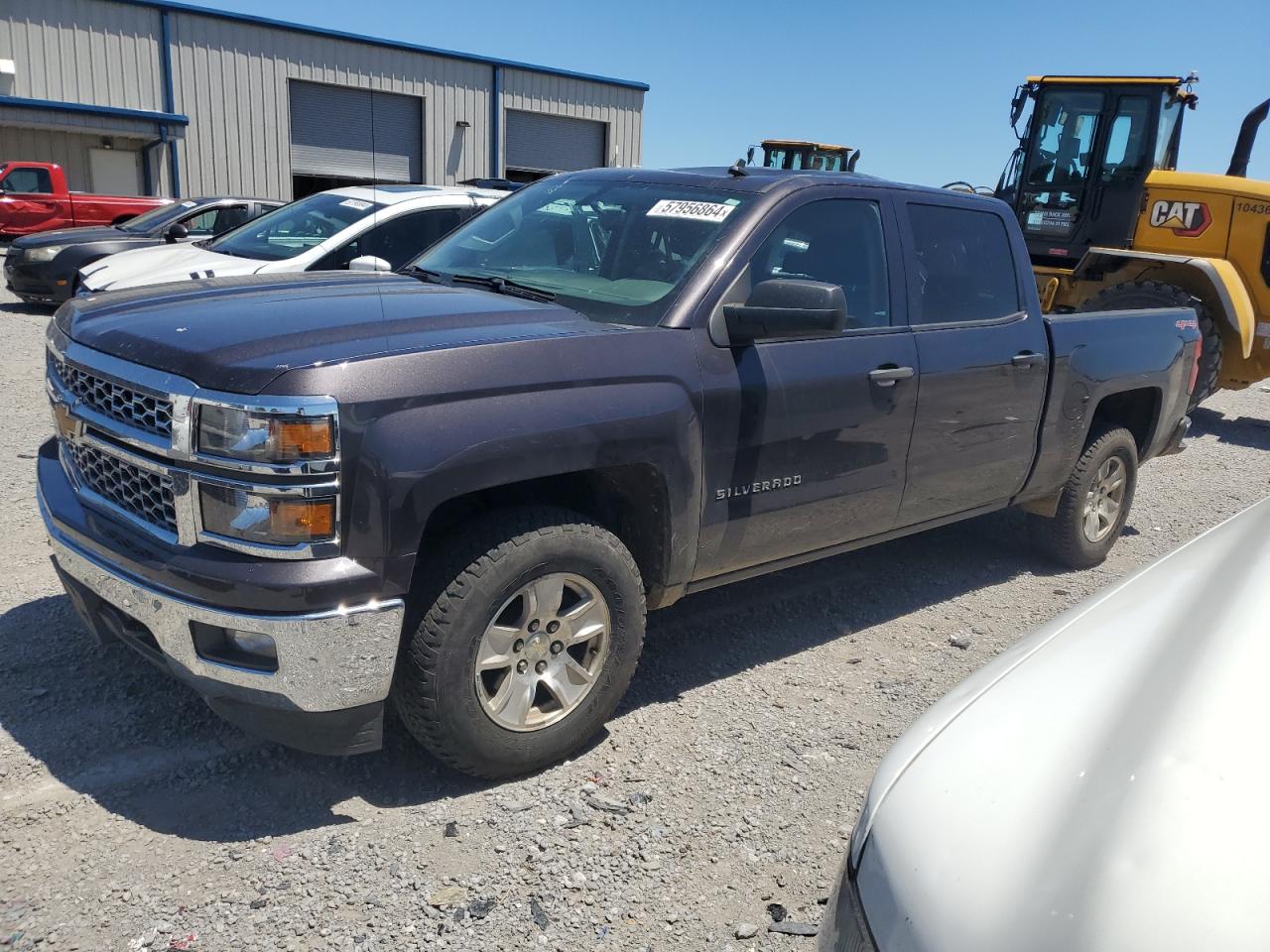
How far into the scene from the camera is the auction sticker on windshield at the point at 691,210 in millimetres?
3810

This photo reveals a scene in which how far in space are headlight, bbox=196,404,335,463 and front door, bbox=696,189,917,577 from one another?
1.31 metres

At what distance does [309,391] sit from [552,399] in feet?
2.35

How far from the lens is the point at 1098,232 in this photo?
10594 millimetres

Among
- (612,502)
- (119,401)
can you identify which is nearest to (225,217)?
(119,401)

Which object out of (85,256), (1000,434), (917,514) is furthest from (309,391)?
(85,256)

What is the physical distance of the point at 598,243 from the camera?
3982 millimetres

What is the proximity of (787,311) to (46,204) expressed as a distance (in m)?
20.2

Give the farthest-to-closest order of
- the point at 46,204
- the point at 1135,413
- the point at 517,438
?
the point at 46,204 < the point at 1135,413 < the point at 517,438

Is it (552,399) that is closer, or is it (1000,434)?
(552,399)

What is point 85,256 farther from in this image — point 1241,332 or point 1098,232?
point 1241,332

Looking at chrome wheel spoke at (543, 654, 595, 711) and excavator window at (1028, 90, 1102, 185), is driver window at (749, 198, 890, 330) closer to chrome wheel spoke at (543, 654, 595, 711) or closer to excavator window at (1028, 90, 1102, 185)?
chrome wheel spoke at (543, 654, 595, 711)

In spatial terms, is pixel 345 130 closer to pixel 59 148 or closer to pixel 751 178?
pixel 59 148

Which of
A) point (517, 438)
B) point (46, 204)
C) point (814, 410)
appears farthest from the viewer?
point (46, 204)

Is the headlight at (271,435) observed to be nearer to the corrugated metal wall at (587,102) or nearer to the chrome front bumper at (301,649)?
the chrome front bumper at (301,649)
